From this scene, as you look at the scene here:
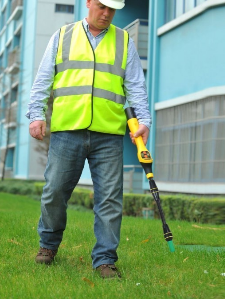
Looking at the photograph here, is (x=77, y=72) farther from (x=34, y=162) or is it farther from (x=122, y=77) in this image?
(x=34, y=162)

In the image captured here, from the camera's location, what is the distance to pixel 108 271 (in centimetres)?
452

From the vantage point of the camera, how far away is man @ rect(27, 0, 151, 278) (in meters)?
4.80

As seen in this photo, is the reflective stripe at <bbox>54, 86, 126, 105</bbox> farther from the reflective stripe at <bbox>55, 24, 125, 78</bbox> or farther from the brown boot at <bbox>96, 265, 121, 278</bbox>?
the brown boot at <bbox>96, 265, 121, 278</bbox>

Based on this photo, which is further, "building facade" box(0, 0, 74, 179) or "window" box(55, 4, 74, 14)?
"window" box(55, 4, 74, 14)

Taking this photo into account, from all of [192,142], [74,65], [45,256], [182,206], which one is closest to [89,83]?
[74,65]

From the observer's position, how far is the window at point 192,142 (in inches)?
496

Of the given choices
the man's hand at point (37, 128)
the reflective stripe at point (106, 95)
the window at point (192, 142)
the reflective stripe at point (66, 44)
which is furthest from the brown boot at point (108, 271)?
the window at point (192, 142)

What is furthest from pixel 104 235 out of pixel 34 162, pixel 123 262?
pixel 34 162

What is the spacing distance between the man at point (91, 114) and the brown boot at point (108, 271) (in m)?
0.11

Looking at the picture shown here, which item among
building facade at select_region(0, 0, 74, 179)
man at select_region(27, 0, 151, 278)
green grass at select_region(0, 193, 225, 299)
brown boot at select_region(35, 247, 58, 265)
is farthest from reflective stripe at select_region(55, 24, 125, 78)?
building facade at select_region(0, 0, 74, 179)

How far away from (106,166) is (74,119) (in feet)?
1.46

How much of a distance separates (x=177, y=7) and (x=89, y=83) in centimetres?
1094

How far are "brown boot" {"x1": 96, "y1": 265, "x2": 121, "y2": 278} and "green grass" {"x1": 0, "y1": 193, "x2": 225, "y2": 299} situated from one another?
2.5 inches

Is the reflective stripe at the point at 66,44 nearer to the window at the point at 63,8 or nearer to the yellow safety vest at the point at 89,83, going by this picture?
the yellow safety vest at the point at 89,83
